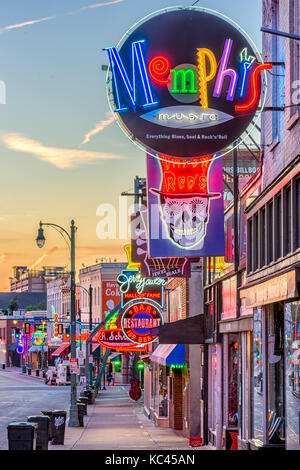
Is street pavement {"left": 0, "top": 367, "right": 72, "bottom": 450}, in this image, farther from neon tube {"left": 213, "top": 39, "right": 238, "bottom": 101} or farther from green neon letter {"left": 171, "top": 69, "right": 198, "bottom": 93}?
neon tube {"left": 213, "top": 39, "right": 238, "bottom": 101}

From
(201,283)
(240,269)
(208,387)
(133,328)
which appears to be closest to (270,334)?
(240,269)

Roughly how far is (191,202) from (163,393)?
19826 millimetres

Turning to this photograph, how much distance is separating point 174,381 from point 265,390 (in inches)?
760

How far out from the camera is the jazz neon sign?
1791 centimetres

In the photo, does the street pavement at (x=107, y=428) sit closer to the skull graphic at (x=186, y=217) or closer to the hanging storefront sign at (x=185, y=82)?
the skull graphic at (x=186, y=217)

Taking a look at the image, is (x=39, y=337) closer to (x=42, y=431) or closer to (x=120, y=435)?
(x=120, y=435)

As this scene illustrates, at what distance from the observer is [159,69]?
1852 cm

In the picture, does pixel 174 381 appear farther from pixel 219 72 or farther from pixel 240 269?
pixel 219 72

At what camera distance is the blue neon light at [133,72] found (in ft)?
59.6

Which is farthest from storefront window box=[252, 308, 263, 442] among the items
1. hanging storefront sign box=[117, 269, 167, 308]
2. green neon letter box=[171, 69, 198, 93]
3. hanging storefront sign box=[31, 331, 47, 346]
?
hanging storefront sign box=[31, 331, 47, 346]

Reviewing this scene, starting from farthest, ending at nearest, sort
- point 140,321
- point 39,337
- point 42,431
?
point 39,337 < point 140,321 < point 42,431

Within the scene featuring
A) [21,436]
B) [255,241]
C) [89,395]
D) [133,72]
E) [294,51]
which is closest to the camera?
[294,51]

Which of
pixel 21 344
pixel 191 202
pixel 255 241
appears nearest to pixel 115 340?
pixel 191 202

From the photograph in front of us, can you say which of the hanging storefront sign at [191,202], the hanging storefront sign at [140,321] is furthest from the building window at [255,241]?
the hanging storefront sign at [140,321]
